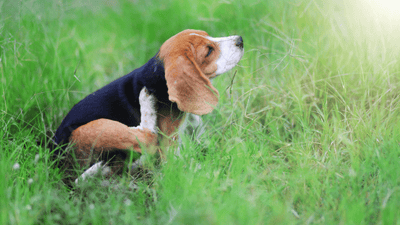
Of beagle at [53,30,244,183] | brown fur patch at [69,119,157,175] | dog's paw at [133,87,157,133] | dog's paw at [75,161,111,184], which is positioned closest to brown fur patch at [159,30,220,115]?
beagle at [53,30,244,183]

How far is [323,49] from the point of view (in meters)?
3.11

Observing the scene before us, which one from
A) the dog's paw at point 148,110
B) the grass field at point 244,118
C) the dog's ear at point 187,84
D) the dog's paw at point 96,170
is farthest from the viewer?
the dog's paw at point 148,110

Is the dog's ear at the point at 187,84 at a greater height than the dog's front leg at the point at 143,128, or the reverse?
the dog's ear at the point at 187,84

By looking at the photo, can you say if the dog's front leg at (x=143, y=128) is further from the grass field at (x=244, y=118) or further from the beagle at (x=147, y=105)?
the grass field at (x=244, y=118)

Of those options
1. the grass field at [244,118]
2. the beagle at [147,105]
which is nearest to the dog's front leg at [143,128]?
the beagle at [147,105]

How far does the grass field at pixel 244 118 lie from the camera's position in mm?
1774

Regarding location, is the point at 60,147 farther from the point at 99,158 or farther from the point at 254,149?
the point at 254,149

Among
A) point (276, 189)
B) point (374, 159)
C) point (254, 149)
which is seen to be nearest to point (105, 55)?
point (254, 149)

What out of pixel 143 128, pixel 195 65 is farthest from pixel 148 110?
pixel 195 65

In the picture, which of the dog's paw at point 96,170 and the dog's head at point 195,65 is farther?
the dog's head at point 195,65

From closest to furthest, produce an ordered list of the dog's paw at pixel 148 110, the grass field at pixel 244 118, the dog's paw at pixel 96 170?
the grass field at pixel 244 118 → the dog's paw at pixel 96 170 → the dog's paw at pixel 148 110

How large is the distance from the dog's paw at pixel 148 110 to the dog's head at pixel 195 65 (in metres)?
0.21

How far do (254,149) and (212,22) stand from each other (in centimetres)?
264

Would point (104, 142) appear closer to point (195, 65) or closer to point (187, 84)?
point (187, 84)
